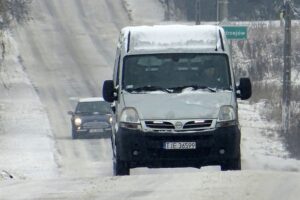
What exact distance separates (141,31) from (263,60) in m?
42.4

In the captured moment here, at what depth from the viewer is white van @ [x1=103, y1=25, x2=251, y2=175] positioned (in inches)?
728

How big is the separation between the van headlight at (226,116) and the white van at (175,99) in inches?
0.7

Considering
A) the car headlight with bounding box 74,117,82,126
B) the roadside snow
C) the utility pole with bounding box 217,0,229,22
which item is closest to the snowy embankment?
the car headlight with bounding box 74,117,82,126

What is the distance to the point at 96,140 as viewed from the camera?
4056cm

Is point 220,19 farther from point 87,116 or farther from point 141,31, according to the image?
point 141,31

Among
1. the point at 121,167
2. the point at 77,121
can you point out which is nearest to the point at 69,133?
the point at 77,121

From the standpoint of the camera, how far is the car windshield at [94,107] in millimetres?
41531

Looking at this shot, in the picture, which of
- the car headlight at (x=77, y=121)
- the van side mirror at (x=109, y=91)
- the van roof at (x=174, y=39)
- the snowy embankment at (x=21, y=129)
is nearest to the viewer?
the van side mirror at (x=109, y=91)

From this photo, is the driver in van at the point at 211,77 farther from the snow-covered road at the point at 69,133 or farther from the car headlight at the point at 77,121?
the car headlight at the point at 77,121

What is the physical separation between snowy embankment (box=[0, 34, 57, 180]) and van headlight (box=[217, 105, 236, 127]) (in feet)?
14.3

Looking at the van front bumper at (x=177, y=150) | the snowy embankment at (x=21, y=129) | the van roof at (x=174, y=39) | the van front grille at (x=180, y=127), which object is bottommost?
the snowy embankment at (x=21, y=129)

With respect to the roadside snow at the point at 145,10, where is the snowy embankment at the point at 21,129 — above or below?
above

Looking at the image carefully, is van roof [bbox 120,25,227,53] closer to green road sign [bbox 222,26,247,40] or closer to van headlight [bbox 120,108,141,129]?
van headlight [bbox 120,108,141,129]

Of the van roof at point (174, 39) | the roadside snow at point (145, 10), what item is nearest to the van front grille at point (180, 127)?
the van roof at point (174, 39)
